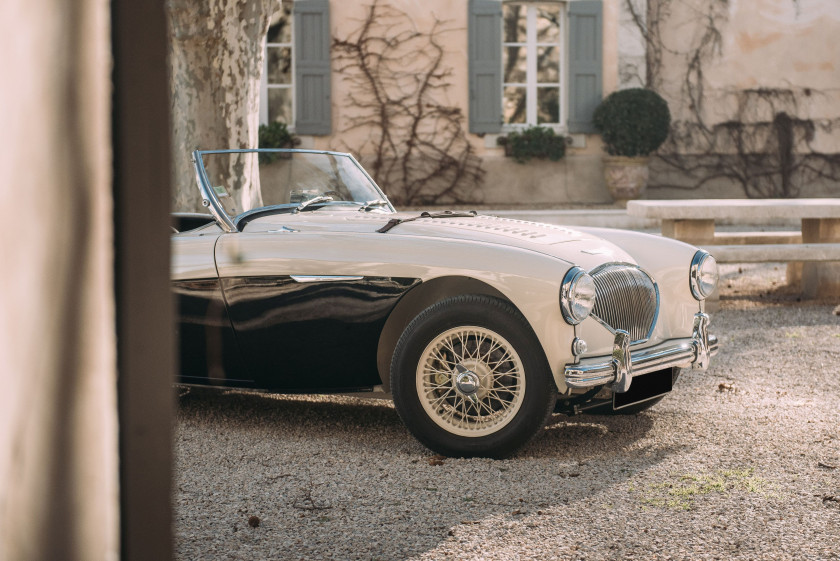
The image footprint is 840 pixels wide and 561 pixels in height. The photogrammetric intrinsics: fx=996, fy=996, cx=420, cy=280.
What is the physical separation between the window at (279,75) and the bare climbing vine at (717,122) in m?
4.93

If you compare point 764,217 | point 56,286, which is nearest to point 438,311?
point 56,286

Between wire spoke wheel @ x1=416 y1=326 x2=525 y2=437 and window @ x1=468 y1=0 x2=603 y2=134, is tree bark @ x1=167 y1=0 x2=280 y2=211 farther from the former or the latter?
window @ x1=468 y1=0 x2=603 y2=134

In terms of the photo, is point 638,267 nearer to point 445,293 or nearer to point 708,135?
point 445,293

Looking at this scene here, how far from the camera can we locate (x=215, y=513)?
3.06m

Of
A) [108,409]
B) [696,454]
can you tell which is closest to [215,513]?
[696,454]

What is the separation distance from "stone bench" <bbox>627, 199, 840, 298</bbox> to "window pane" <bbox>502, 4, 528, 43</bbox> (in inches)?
251

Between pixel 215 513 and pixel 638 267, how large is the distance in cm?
202

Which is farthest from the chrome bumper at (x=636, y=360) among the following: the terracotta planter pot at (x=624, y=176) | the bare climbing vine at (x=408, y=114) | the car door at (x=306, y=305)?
the bare climbing vine at (x=408, y=114)

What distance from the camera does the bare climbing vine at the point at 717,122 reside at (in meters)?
13.9

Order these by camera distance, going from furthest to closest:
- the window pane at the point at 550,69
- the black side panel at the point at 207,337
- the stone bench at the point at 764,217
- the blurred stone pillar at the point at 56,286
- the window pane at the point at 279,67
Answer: the window pane at the point at 550,69
the window pane at the point at 279,67
the stone bench at the point at 764,217
the black side panel at the point at 207,337
the blurred stone pillar at the point at 56,286

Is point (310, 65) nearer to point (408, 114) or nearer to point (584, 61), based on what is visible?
point (408, 114)

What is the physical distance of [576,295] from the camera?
11.6ft

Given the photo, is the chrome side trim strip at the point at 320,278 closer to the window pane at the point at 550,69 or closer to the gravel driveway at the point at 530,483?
the gravel driveway at the point at 530,483

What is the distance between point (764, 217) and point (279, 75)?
7775mm
